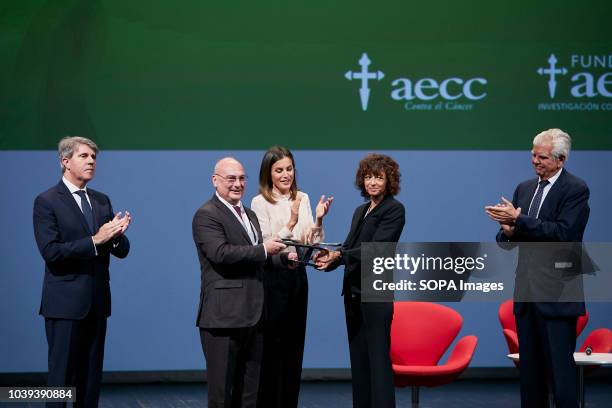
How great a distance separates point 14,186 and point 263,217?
282 centimetres

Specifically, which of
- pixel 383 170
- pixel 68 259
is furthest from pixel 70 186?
pixel 383 170

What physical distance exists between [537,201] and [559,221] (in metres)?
0.19

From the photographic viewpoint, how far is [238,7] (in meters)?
7.18

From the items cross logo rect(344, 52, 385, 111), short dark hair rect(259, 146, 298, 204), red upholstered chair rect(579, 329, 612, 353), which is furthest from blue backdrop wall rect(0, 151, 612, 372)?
short dark hair rect(259, 146, 298, 204)

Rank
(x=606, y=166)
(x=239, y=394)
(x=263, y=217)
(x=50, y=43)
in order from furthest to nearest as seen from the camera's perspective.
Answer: (x=606, y=166) → (x=50, y=43) → (x=263, y=217) → (x=239, y=394)

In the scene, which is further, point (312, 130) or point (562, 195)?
point (312, 130)

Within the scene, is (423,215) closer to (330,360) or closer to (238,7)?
(330,360)

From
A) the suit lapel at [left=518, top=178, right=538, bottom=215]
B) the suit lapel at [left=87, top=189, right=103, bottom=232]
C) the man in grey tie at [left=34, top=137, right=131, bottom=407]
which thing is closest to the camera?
the man in grey tie at [left=34, top=137, right=131, bottom=407]

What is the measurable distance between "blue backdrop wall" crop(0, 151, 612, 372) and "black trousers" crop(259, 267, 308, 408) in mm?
2070

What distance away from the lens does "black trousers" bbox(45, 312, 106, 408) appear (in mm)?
4465


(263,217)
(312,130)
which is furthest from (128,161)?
(263,217)

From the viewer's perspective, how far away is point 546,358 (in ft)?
15.1

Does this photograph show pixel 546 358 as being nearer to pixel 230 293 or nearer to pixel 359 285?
pixel 359 285

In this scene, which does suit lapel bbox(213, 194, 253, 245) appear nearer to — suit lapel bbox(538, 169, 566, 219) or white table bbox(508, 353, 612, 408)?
suit lapel bbox(538, 169, 566, 219)
